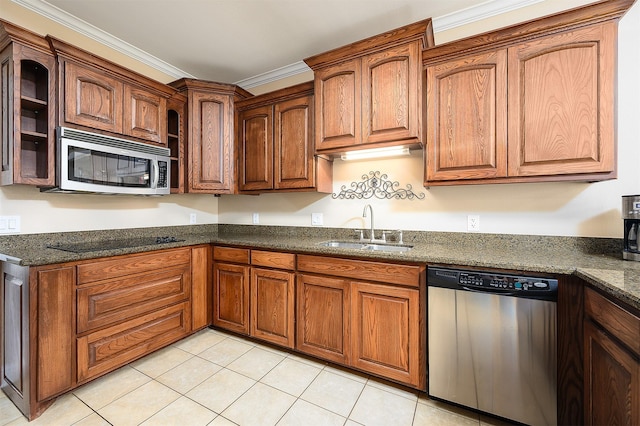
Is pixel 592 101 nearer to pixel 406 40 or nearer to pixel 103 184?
pixel 406 40

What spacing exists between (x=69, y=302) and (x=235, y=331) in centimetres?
122

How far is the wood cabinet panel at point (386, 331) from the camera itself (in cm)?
171

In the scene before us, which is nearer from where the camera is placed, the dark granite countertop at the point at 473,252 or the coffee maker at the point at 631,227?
the dark granite countertop at the point at 473,252

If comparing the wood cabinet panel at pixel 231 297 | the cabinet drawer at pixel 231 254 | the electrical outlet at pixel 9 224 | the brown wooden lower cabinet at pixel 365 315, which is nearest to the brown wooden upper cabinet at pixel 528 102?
the brown wooden lower cabinet at pixel 365 315

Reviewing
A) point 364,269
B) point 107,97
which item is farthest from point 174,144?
point 364,269

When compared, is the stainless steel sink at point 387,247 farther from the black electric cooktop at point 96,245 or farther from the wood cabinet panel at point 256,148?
the black electric cooktop at point 96,245

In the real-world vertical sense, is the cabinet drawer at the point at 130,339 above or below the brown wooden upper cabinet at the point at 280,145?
below

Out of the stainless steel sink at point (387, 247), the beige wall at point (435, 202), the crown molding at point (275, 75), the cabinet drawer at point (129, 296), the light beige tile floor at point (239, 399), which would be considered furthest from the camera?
the crown molding at point (275, 75)

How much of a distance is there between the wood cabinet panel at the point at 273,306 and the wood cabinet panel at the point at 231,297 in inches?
3.7

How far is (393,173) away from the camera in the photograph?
236cm

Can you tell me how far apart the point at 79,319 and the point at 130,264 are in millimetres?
420

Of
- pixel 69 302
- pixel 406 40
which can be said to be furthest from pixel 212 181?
pixel 406 40

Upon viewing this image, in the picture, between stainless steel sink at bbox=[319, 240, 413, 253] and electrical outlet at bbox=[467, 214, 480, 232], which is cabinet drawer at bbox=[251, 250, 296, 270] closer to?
stainless steel sink at bbox=[319, 240, 413, 253]

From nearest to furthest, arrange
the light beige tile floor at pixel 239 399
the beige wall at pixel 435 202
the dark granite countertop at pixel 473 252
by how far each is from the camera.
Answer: the dark granite countertop at pixel 473 252 → the light beige tile floor at pixel 239 399 → the beige wall at pixel 435 202
